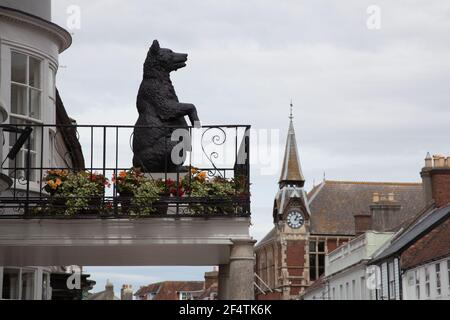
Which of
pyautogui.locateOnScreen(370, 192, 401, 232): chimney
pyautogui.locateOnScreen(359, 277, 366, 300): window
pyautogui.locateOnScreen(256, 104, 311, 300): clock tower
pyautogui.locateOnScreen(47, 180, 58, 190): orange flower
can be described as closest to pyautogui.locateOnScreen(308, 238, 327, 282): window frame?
pyautogui.locateOnScreen(256, 104, 311, 300): clock tower

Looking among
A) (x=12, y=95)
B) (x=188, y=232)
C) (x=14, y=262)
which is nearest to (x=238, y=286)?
(x=188, y=232)

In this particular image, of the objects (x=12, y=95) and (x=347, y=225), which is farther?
(x=347, y=225)

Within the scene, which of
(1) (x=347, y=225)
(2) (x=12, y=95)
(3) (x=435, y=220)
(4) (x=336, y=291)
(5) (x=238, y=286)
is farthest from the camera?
(1) (x=347, y=225)

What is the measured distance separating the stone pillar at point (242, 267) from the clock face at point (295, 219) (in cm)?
10767

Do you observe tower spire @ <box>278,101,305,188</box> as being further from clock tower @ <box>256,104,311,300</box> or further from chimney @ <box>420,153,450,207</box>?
chimney @ <box>420,153,450,207</box>

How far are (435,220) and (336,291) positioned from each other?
1876cm

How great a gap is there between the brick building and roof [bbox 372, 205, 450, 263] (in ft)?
156

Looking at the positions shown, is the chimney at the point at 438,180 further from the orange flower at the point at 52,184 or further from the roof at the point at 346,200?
the roof at the point at 346,200

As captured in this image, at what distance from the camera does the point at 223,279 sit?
16.4 meters

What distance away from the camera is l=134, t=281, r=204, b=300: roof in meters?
137

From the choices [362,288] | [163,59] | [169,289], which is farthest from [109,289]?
[169,289]
